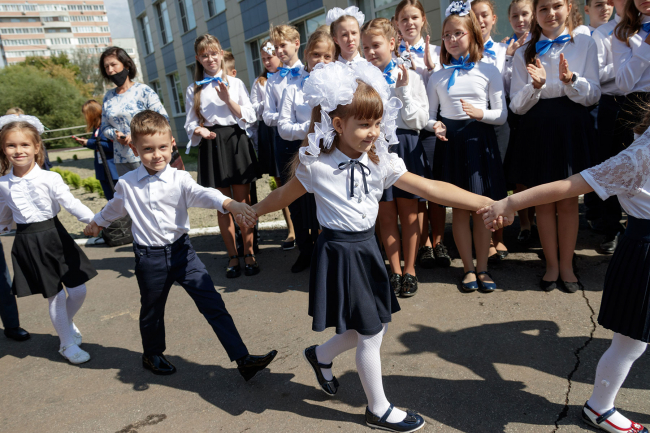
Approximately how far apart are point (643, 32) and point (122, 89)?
5.12m

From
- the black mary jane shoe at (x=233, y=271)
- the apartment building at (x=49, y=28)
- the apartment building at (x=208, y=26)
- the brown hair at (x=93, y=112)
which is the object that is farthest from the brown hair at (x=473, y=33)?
the apartment building at (x=49, y=28)

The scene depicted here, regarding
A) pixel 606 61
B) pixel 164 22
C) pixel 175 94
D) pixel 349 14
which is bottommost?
pixel 606 61

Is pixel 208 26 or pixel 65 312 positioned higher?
pixel 208 26

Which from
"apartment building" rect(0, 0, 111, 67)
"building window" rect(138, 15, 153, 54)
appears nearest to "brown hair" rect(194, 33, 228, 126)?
"building window" rect(138, 15, 153, 54)


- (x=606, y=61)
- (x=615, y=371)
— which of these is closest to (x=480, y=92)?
(x=606, y=61)

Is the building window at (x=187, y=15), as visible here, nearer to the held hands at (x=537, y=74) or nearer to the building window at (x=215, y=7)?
the building window at (x=215, y=7)

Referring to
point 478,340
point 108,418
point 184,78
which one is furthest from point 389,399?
point 184,78

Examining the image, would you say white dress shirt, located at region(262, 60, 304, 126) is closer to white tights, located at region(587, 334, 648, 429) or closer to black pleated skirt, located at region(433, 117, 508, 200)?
black pleated skirt, located at region(433, 117, 508, 200)

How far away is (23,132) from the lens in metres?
3.46

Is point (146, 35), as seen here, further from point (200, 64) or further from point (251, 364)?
point (251, 364)

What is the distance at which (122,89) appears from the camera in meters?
5.40

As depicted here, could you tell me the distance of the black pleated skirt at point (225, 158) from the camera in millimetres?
4945

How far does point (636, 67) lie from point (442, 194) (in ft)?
7.36

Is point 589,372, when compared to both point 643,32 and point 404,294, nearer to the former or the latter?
point 404,294
